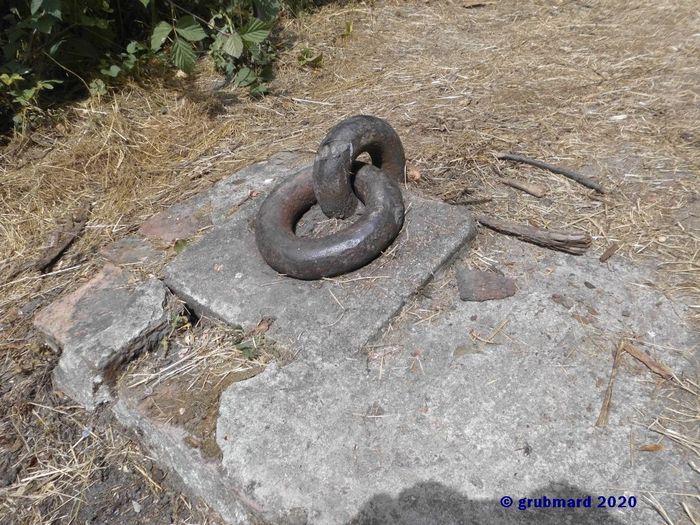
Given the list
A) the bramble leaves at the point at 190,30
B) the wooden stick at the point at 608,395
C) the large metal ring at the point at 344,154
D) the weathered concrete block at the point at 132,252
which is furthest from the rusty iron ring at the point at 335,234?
the bramble leaves at the point at 190,30

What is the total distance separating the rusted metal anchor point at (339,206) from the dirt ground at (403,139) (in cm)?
52

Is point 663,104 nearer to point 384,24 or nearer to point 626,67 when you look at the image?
point 626,67

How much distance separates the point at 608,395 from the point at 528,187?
4.69ft

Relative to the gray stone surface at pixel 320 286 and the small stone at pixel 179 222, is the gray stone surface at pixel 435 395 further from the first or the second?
the small stone at pixel 179 222

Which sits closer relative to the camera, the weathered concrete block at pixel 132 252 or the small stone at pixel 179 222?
the weathered concrete block at pixel 132 252

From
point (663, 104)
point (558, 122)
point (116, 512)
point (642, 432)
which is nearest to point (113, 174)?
point (116, 512)

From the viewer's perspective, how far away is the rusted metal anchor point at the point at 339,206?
2.56 m

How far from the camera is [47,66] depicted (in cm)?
436

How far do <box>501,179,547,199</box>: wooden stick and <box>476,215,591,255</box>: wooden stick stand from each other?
0.31 metres

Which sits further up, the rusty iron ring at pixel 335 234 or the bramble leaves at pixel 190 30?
the bramble leaves at pixel 190 30

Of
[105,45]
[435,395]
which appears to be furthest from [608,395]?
[105,45]

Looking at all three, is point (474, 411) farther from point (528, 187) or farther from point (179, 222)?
point (179, 222)

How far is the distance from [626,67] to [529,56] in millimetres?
785

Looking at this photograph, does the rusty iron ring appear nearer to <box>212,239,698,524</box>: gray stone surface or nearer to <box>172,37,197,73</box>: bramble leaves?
<box>212,239,698,524</box>: gray stone surface
